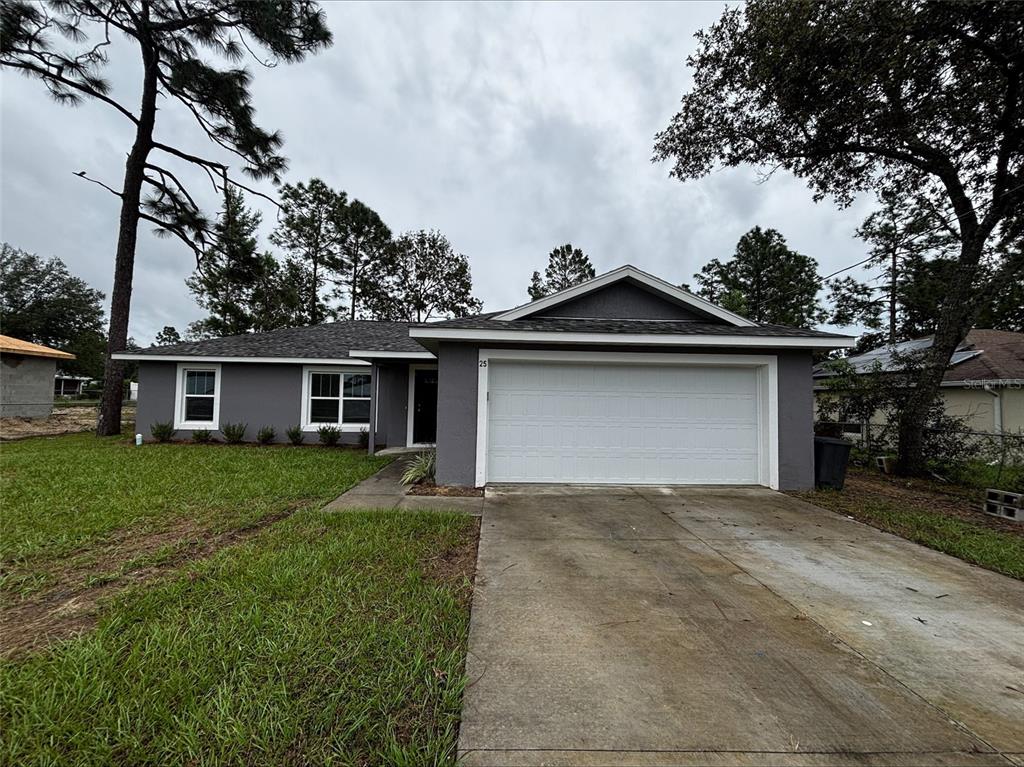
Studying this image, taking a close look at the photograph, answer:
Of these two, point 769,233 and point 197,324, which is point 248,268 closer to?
point 197,324

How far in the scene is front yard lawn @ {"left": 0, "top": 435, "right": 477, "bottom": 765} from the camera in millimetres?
1737

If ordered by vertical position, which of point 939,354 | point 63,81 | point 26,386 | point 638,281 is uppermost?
point 63,81

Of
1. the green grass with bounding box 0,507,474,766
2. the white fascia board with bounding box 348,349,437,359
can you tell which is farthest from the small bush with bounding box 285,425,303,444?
the green grass with bounding box 0,507,474,766

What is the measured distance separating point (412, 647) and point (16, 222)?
27655 mm

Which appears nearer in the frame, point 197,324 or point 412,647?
point 412,647

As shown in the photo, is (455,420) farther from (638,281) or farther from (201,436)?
(201,436)

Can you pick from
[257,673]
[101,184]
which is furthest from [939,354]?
[101,184]

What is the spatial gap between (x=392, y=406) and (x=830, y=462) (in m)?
9.62

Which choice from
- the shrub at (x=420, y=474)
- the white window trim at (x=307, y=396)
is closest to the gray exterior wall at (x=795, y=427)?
the shrub at (x=420, y=474)

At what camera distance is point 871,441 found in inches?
395

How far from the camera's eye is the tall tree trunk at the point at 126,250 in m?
12.4

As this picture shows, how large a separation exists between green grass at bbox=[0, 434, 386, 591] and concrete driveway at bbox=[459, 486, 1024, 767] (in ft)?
11.9

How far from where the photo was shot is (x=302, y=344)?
12680 mm

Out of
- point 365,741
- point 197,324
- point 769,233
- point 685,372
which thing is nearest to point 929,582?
point 685,372
